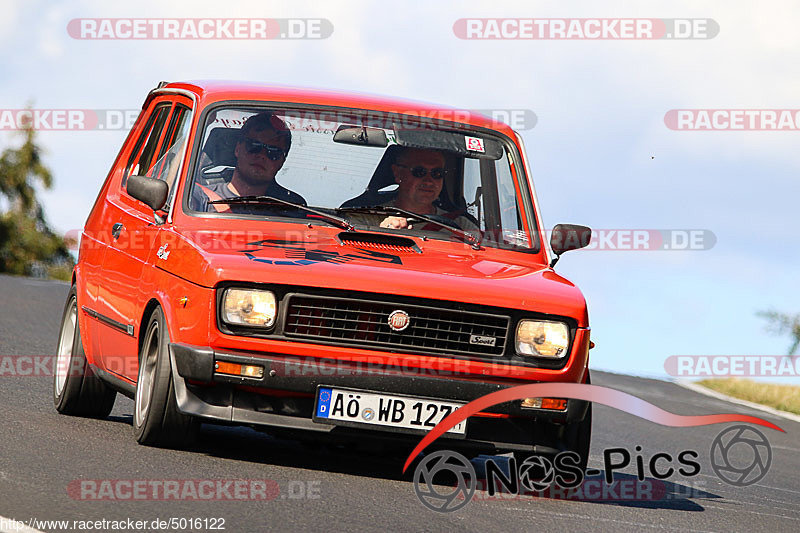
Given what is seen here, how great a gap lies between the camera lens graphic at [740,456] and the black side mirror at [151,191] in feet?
13.9

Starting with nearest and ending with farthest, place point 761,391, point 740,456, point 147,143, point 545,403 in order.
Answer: point 545,403
point 147,143
point 740,456
point 761,391

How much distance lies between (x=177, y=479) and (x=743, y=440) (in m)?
8.45

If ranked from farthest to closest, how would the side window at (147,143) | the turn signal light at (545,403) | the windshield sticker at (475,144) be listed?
the side window at (147,143), the windshield sticker at (475,144), the turn signal light at (545,403)

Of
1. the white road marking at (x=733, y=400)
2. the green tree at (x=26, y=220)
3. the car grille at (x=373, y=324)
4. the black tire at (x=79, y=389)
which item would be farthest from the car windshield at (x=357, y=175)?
the green tree at (x=26, y=220)

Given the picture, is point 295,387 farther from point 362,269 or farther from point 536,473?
point 536,473

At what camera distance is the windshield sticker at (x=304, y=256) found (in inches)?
277

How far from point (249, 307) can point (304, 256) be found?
0.44 metres

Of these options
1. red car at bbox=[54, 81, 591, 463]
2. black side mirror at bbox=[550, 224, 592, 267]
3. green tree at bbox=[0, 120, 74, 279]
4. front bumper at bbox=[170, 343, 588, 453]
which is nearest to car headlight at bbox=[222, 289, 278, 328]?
red car at bbox=[54, 81, 591, 463]

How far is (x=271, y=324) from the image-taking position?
22.7 ft

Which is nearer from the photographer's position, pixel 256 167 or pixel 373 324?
pixel 373 324

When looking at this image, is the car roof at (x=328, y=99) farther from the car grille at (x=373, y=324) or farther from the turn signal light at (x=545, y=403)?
the turn signal light at (x=545, y=403)

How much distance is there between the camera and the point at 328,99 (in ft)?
28.0

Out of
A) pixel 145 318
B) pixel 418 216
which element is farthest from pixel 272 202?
pixel 145 318

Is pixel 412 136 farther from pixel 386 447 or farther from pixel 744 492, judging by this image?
pixel 744 492
